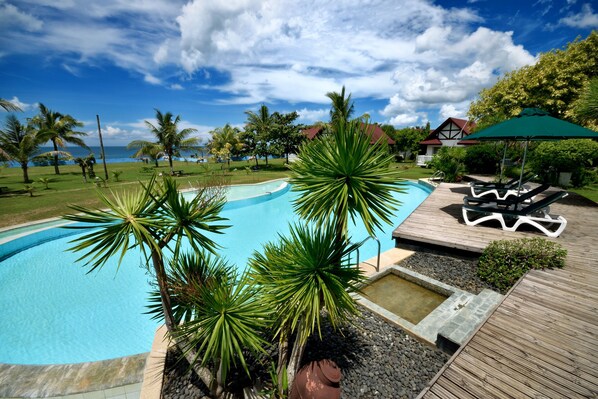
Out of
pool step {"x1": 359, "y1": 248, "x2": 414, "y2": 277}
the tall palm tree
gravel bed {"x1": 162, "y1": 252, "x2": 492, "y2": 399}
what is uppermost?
the tall palm tree

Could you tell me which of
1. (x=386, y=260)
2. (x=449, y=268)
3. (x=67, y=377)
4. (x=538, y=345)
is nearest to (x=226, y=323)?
(x=67, y=377)

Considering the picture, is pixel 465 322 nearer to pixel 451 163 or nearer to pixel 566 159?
pixel 566 159

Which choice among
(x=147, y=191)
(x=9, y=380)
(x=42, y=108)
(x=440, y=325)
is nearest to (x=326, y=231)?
(x=147, y=191)

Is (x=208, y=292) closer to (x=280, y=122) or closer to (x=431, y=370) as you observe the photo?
(x=431, y=370)

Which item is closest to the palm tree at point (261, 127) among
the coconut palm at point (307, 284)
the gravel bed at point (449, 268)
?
the gravel bed at point (449, 268)

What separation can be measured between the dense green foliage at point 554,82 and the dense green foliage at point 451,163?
286 centimetres

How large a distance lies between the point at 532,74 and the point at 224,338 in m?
29.6

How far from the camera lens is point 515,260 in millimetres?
5184

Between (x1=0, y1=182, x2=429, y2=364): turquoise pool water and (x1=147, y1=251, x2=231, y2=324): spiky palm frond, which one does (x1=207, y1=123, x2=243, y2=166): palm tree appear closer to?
(x1=0, y1=182, x2=429, y2=364): turquoise pool water

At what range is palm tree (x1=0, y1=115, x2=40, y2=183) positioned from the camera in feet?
57.5

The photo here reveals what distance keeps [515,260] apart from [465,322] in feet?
8.20

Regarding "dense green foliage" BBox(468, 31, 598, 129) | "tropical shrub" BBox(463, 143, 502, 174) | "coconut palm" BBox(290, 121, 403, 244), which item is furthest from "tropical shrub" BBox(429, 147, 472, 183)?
"coconut palm" BBox(290, 121, 403, 244)

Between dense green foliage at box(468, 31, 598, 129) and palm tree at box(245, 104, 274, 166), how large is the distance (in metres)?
21.1

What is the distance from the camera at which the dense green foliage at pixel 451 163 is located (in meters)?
17.4
